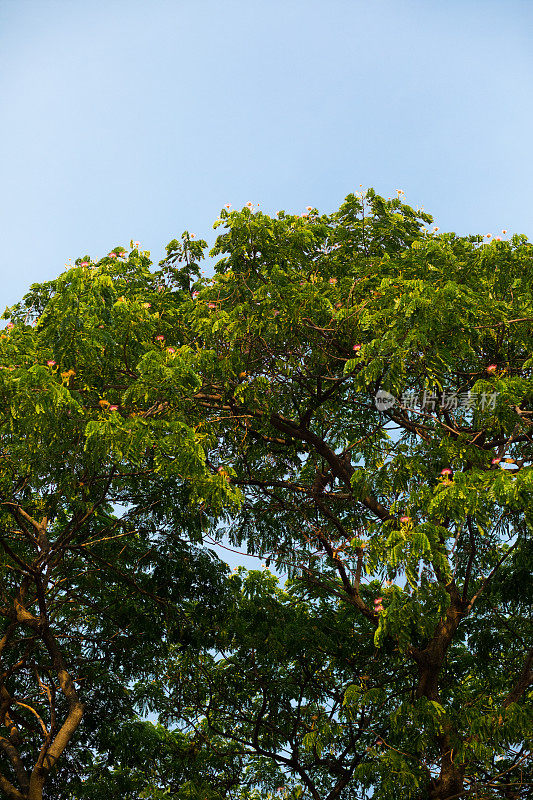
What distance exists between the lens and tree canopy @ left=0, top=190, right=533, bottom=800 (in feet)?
22.3

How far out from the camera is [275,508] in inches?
369

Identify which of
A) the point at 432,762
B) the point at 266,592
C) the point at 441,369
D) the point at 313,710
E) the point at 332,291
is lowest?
the point at 432,762

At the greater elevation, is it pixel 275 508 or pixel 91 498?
pixel 275 508

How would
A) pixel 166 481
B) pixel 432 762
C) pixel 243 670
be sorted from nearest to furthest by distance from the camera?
pixel 432 762 → pixel 166 481 → pixel 243 670

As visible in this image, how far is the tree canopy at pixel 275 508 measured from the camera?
267 inches

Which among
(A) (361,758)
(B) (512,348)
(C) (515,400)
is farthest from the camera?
(A) (361,758)

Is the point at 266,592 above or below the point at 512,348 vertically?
below

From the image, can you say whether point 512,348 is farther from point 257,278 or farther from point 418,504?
point 257,278

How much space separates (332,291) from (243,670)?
504 cm

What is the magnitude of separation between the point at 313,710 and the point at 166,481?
3.46 metres

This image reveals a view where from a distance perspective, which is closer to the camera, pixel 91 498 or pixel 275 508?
pixel 91 498

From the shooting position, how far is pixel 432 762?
7543 mm

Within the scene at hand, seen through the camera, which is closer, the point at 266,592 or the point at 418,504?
the point at 418,504

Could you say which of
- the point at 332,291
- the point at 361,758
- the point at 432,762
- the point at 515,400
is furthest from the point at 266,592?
the point at 515,400
